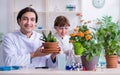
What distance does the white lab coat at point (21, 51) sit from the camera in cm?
197

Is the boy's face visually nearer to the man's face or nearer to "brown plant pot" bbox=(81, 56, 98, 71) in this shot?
the man's face

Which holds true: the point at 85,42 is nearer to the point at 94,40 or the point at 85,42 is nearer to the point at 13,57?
the point at 94,40

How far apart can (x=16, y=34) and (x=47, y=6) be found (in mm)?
2598

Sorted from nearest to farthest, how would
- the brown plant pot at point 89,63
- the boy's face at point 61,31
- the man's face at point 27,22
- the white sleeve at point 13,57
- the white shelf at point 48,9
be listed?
the brown plant pot at point 89,63 < the white sleeve at point 13,57 < the man's face at point 27,22 < the boy's face at point 61,31 < the white shelf at point 48,9

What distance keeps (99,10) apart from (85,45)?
3408 millimetres

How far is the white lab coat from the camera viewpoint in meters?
1.97

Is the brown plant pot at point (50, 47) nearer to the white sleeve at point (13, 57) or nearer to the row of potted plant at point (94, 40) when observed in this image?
the row of potted plant at point (94, 40)

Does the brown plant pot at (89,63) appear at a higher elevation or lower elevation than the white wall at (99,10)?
lower

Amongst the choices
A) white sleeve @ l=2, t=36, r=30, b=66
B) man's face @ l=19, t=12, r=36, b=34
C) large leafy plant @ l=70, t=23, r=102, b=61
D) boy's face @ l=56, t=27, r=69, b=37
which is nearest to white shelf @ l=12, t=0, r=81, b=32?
boy's face @ l=56, t=27, r=69, b=37

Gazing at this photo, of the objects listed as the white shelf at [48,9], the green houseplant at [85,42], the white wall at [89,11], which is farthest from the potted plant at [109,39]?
the white wall at [89,11]

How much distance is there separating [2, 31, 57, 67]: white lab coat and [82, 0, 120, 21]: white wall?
2.74m

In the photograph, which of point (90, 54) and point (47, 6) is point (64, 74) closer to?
point (90, 54)

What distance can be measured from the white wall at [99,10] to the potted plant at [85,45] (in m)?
3.28

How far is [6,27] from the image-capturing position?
485cm
